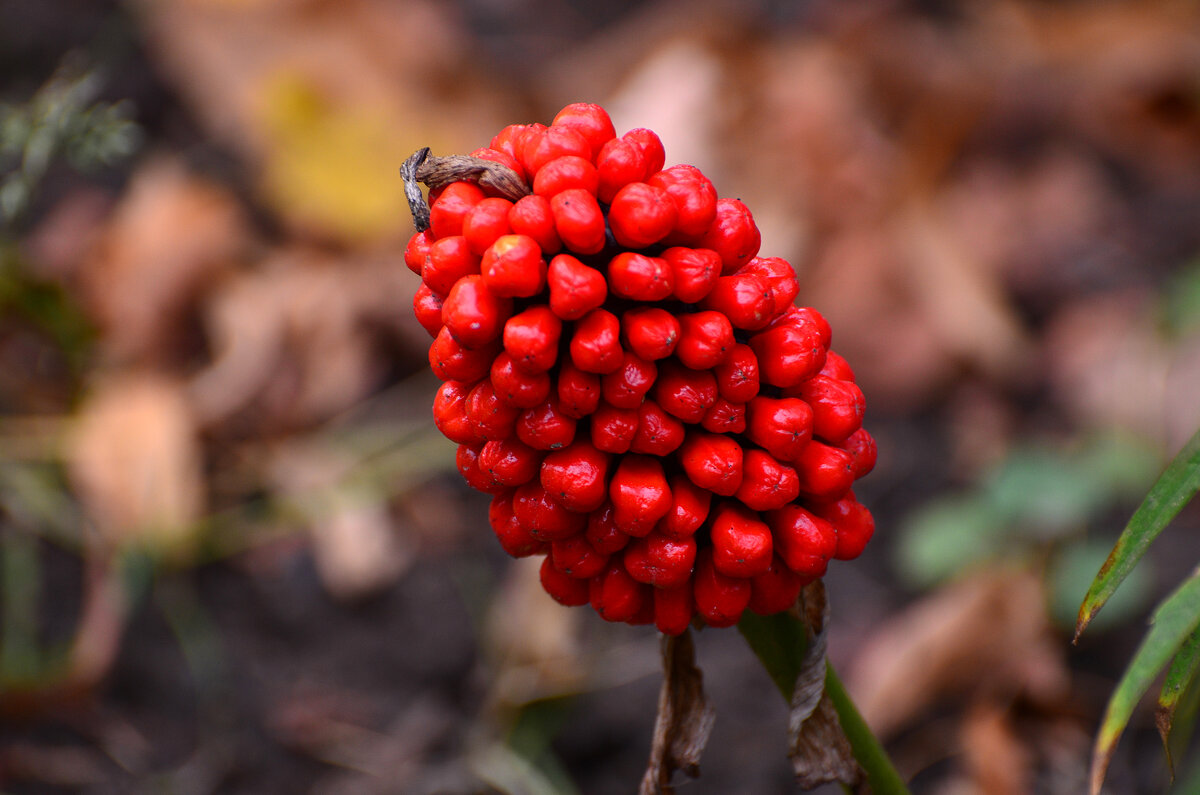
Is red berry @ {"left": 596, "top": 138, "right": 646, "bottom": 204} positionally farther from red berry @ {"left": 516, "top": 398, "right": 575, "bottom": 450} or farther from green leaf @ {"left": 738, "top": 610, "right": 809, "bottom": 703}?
green leaf @ {"left": 738, "top": 610, "right": 809, "bottom": 703}

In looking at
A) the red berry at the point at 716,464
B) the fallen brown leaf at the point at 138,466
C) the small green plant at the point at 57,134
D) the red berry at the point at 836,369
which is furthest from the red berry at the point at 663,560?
the fallen brown leaf at the point at 138,466

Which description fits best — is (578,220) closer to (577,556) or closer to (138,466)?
(577,556)

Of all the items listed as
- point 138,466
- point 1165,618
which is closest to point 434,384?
point 138,466

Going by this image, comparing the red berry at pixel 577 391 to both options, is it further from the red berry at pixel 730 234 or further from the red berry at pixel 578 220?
the red berry at pixel 730 234

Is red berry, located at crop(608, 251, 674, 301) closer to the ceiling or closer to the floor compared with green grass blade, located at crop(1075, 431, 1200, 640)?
closer to the ceiling

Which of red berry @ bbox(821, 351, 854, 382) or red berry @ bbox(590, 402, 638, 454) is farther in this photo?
red berry @ bbox(821, 351, 854, 382)

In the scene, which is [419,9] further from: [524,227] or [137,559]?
[524,227]

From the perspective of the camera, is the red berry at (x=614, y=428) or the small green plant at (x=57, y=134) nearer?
the red berry at (x=614, y=428)

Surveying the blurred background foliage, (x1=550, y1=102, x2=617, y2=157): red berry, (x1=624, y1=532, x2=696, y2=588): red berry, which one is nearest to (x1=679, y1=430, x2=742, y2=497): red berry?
(x1=624, y1=532, x2=696, y2=588): red berry
